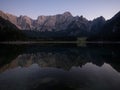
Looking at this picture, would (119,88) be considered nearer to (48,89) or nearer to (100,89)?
(100,89)

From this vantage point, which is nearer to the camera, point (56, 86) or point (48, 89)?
point (48, 89)

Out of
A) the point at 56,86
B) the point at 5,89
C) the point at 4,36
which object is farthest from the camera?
the point at 4,36

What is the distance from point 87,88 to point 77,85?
1853mm

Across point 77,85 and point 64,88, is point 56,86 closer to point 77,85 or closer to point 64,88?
point 64,88

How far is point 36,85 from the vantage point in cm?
2169

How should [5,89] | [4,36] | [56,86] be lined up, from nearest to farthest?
[5,89] < [56,86] < [4,36]

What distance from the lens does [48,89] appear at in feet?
65.1

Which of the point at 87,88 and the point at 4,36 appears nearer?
the point at 87,88

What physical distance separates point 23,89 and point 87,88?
7.23 meters

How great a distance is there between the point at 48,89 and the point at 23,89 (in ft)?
9.05

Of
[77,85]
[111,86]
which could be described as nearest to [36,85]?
[77,85]

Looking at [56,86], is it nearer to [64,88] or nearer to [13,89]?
[64,88]

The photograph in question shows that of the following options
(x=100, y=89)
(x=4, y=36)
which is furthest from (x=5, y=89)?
(x=4, y=36)

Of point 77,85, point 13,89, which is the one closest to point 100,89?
point 77,85
